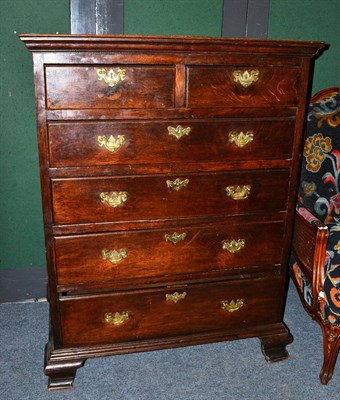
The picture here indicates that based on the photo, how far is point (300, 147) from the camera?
1.95m

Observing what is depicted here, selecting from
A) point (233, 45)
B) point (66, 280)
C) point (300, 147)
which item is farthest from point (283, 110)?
point (66, 280)

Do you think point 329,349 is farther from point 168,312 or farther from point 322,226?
point 168,312

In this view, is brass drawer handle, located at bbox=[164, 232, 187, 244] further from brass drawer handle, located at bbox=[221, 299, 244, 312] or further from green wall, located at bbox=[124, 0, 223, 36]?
green wall, located at bbox=[124, 0, 223, 36]

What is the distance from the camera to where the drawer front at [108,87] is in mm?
1627

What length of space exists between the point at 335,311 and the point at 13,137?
1.84 m

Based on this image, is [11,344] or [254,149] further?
[11,344]

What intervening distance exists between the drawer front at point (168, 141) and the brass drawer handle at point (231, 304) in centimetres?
70

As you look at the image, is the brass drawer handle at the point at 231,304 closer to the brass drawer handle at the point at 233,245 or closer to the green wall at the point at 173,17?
the brass drawer handle at the point at 233,245

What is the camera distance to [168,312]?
80.5 inches

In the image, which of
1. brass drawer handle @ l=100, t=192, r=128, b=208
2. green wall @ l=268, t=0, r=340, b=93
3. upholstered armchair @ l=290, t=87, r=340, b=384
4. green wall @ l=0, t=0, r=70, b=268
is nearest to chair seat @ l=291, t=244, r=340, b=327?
upholstered armchair @ l=290, t=87, r=340, b=384

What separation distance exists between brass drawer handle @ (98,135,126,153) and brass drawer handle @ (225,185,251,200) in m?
0.51

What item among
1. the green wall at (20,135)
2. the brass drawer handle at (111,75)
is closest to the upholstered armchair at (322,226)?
the brass drawer handle at (111,75)

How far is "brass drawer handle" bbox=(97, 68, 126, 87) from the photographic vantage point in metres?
1.64

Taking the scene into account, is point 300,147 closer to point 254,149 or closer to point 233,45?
point 254,149
